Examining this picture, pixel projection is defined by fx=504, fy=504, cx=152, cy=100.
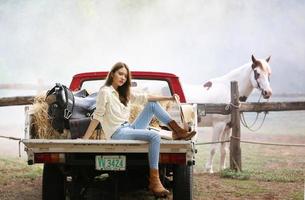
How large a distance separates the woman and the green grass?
2846 millimetres

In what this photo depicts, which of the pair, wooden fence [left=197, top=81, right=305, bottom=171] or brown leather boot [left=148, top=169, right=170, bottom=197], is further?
wooden fence [left=197, top=81, right=305, bottom=171]

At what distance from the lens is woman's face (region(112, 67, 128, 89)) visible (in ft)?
13.2

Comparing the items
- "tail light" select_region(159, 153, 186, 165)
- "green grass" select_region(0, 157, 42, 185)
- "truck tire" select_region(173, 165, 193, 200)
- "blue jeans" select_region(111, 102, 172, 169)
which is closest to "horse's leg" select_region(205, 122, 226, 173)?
"green grass" select_region(0, 157, 42, 185)

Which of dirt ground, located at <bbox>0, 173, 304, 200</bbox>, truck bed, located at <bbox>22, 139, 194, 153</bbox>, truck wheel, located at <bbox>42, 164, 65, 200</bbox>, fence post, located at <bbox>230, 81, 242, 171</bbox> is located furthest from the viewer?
fence post, located at <bbox>230, 81, 242, 171</bbox>

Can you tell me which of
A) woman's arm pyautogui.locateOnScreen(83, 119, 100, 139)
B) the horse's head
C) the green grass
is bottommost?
the green grass

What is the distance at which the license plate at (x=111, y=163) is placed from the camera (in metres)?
3.76

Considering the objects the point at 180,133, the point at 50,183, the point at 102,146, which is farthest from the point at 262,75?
the point at 102,146

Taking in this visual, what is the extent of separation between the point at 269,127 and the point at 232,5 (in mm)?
3096

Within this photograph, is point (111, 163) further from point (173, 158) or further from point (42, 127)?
point (42, 127)

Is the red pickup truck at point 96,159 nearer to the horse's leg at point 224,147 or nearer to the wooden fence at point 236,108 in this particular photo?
the wooden fence at point 236,108

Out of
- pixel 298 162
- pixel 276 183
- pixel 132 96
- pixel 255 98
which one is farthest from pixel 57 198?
pixel 298 162

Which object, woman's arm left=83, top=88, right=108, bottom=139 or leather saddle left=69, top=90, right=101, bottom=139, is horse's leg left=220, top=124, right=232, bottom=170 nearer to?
leather saddle left=69, top=90, right=101, bottom=139

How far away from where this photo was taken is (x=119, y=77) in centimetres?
401

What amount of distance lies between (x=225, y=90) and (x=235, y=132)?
1.26 m
